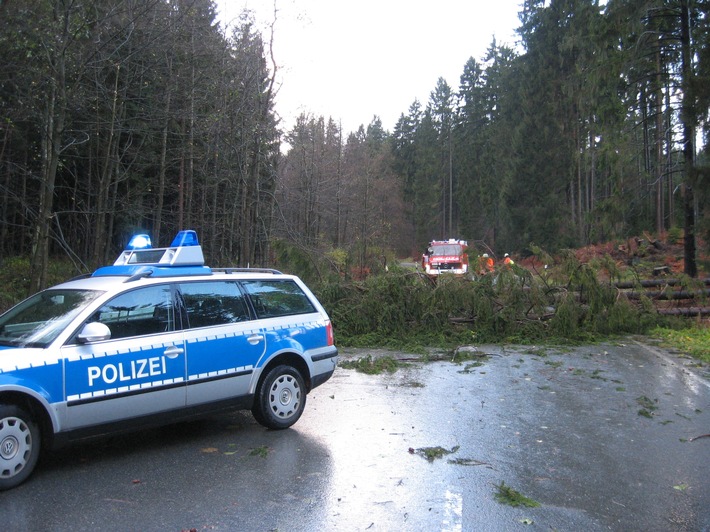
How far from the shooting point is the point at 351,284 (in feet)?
45.8

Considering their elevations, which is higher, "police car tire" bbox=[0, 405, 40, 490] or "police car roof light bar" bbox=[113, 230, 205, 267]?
"police car roof light bar" bbox=[113, 230, 205, 267]

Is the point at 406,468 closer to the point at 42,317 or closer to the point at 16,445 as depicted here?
the point at 16,445

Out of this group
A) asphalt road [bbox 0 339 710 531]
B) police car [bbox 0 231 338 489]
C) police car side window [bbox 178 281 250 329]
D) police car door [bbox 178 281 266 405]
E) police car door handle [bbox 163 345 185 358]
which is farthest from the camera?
police car side window [bbox 178 281 250 329]

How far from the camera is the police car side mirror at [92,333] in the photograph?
15.2 feet

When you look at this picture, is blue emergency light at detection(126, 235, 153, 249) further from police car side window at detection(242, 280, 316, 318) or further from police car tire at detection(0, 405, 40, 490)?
police car tire at detection(0, 405, 40, 490)

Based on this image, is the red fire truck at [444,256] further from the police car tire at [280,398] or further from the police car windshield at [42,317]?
the police car windshield at [42,317]

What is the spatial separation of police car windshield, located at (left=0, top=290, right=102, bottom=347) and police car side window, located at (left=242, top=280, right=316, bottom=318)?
1711 mm

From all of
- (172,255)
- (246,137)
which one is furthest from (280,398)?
(246,137)

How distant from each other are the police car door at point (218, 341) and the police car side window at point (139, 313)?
0.20m

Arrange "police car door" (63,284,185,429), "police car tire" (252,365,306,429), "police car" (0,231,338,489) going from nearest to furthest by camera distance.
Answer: "police car" (0,231,338,489) < "police car door" (63,284,185,429) < "police car tire" (252,365,306,429)

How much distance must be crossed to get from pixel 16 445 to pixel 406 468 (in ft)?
10.7

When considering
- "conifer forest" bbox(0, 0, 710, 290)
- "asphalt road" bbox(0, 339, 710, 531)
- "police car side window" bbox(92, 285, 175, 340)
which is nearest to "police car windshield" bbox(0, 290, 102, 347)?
"police car side window" bbox(92, 285, 175, 340)

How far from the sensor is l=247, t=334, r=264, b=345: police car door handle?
5.92 metres

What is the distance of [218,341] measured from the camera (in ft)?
18.5
